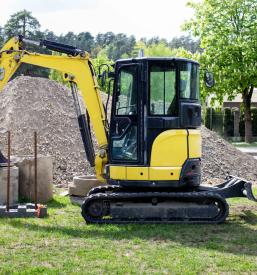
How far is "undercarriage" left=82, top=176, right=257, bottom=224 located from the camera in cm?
958

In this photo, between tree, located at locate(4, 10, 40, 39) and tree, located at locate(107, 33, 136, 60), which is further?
tree, located at locate(107, 33, 136, 60)

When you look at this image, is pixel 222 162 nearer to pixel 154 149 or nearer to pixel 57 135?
pixel 57 135

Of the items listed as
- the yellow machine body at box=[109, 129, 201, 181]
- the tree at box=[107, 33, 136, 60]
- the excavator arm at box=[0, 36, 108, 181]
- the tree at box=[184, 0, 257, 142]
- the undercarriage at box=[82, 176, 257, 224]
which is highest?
the tree at box=[107, 33, 136, 60]

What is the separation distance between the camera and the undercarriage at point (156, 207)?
958cm

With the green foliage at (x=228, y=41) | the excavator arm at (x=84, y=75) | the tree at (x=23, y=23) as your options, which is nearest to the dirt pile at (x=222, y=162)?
the excavator arm at (x=84, y=75)

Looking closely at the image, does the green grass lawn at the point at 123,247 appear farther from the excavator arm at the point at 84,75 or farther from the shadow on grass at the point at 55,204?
the excavator arm at the point at 84,75

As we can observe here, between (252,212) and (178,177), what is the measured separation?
6.78 ft

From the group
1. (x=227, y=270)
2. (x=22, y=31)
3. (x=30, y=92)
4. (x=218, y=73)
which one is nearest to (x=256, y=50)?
(x=218, y=73)

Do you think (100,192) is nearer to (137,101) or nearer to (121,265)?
(137,101)

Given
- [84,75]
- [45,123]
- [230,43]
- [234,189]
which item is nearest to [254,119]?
[230,43]

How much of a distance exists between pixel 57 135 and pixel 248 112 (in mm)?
19607

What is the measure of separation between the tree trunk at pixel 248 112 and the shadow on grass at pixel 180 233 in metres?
24.5

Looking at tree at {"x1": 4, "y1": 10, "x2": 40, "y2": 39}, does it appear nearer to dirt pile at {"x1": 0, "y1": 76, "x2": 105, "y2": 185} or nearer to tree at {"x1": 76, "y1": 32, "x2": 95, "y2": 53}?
dirt pile at {"x1": 0, "y1": 76, "x2": 105, "y2": 185}

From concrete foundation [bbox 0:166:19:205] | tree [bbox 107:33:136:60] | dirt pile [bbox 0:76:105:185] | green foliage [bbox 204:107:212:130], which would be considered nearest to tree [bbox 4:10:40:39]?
green foliage [bbox 204:107:212:130]
